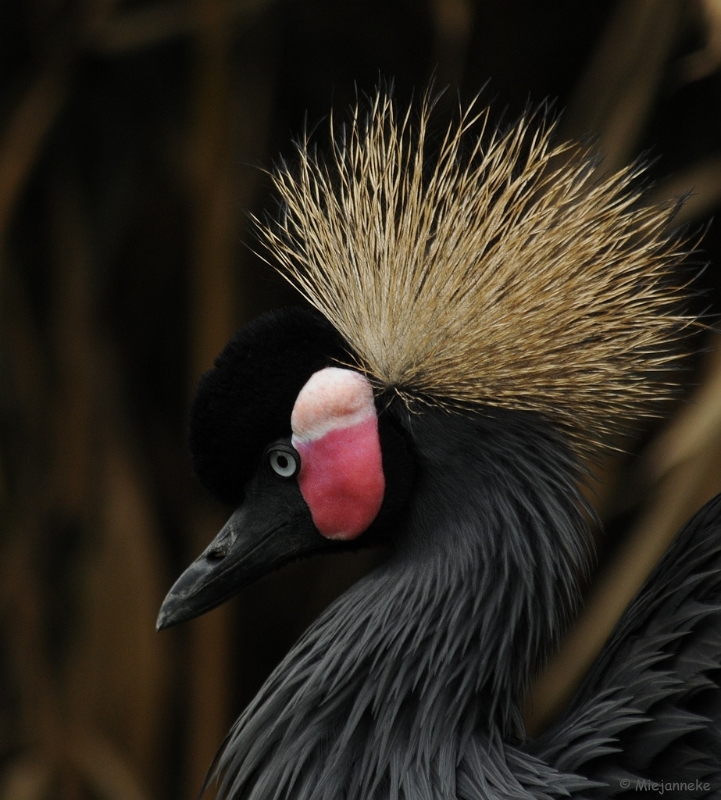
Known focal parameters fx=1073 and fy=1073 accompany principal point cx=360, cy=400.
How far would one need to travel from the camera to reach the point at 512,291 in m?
1.12

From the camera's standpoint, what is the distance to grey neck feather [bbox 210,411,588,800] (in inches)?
42.1

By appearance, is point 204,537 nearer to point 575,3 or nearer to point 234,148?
point 234,148

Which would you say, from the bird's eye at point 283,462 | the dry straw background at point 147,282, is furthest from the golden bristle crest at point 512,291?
the dry straw background at point 147,282

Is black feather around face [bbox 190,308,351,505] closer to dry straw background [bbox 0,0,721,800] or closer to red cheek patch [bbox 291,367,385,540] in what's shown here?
red cheek patch [bbox 291,367,385,540]

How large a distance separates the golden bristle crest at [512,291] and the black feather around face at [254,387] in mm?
59

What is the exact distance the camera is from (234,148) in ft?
7.81

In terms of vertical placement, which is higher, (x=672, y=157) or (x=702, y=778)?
(x=672, y=157)

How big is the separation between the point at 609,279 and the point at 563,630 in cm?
37

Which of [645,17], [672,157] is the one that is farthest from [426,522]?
[672,157]

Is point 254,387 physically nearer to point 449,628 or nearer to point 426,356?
point 426,356

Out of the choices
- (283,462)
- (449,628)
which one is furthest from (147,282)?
(449,628)

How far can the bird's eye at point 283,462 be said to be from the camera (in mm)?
1118

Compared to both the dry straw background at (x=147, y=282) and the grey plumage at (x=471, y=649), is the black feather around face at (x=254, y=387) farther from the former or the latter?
the dry straw background at (x=147, y=282)

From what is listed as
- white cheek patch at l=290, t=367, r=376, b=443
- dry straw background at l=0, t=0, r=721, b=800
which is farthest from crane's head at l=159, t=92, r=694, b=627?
dry straw background at l=0, t=0, r=721, b=800
